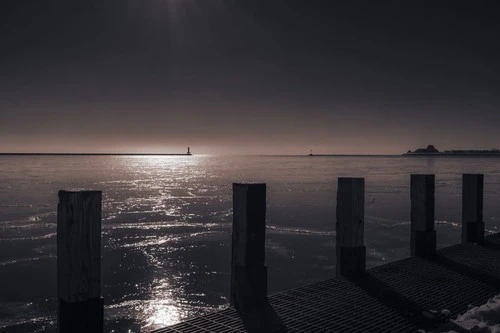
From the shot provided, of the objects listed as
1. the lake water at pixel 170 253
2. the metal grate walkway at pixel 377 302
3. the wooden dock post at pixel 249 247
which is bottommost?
the lake water at pixel 170 253

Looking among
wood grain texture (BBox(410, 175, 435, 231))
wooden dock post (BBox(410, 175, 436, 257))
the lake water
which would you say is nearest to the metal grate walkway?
wooden dock post (BBox(410, 175, 436, 257))

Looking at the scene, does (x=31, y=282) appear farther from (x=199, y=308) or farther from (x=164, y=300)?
(x=199, y=308)

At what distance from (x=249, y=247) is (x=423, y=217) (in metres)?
4.05

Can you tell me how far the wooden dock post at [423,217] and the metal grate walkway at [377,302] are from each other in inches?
23.7

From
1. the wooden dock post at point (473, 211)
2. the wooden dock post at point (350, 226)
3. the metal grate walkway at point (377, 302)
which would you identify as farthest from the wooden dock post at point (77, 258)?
the wooden dock post at point (473, 211)

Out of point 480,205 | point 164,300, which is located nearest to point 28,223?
point 164,300

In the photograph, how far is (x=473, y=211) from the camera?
9.23 meters

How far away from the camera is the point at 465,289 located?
5.86 metres

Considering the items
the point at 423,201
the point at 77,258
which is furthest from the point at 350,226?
the point at 77,258

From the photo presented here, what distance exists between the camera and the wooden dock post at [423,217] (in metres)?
7.83

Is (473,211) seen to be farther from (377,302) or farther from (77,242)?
(77,242)

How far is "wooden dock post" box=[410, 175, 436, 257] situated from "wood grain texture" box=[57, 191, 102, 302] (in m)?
5.73

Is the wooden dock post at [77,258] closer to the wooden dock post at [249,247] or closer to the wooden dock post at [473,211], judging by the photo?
the wooden dock post at [249,247]

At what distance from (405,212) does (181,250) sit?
11.7 meters
